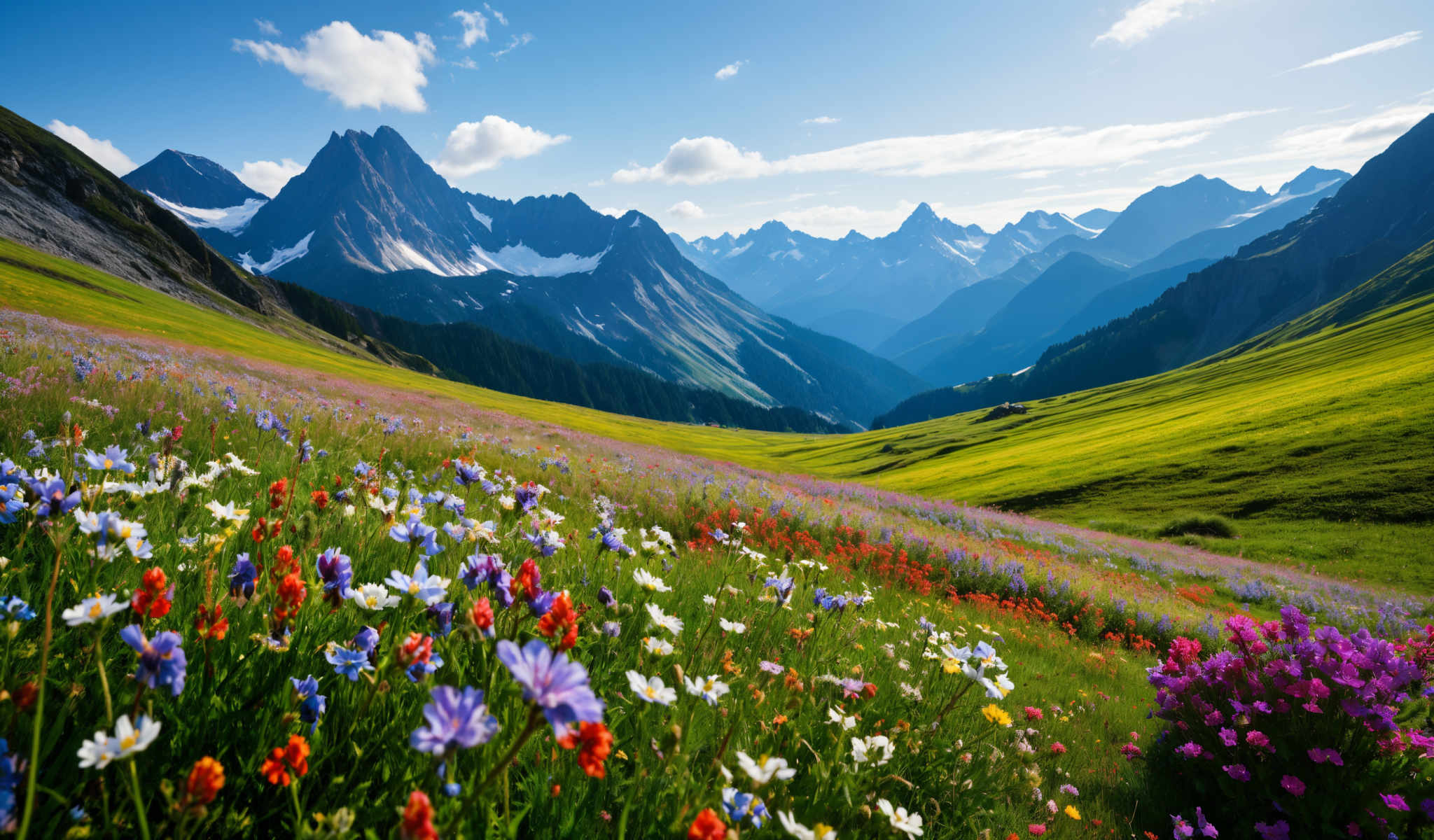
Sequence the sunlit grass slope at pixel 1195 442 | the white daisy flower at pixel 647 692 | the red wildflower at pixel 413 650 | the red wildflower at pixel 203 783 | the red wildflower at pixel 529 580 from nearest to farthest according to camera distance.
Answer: the red wildflower at pixel 203 783 → the red wildflower at pixel 413 650 → the white daisy flower at pixel 647 692 → the red wildflower at pixel 529 580 → the sunlit grass slope at pixel 1195 442

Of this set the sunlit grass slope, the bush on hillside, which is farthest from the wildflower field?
the bush on hillside

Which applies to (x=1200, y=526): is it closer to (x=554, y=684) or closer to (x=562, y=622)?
(x=562, y=622)

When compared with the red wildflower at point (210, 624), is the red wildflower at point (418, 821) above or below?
below

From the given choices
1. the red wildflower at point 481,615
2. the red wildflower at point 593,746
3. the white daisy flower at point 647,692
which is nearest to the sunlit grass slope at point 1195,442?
the white daisy flower at point 647,692

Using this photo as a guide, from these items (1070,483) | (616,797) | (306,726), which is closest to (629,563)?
(616,797)

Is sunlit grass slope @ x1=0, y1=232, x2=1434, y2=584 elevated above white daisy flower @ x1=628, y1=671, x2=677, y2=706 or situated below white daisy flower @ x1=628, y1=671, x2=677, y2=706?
below

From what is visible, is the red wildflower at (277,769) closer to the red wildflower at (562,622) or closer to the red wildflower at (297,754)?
the red wildflower at (297,754)

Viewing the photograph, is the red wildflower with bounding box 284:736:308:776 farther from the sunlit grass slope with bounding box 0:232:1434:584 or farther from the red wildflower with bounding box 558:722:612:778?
the sunlit grass slope with bounding box 0:232:1434:584

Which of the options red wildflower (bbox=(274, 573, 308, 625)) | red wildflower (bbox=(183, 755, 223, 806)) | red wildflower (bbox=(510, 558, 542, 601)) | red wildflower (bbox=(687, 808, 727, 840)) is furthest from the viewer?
red wildflower (bbox=(510, 558, 542, 601))

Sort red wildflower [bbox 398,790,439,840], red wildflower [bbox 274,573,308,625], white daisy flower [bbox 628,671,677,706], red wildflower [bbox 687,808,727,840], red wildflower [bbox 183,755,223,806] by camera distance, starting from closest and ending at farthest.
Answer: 1. red wildflower [bbox 398,790,439,840]
2. red wildflower [bbox 183,755,223,806]
3. red wildflower [bbox 687,808,727,840]
4. white daisy flower [bbox 628,671,677,706]
5. red wildflower [bbox 274,573,308,625]

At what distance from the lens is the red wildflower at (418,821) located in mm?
1101

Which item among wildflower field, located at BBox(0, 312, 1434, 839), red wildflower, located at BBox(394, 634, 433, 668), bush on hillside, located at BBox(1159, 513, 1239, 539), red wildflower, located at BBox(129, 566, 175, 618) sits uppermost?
red wildflower, located at BBox(129, 566, 175, 618)

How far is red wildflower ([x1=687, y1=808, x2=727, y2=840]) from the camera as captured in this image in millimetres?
1396

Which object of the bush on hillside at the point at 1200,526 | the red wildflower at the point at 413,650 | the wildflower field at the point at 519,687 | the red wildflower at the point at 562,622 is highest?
the red wildflower at the point at 562,622
